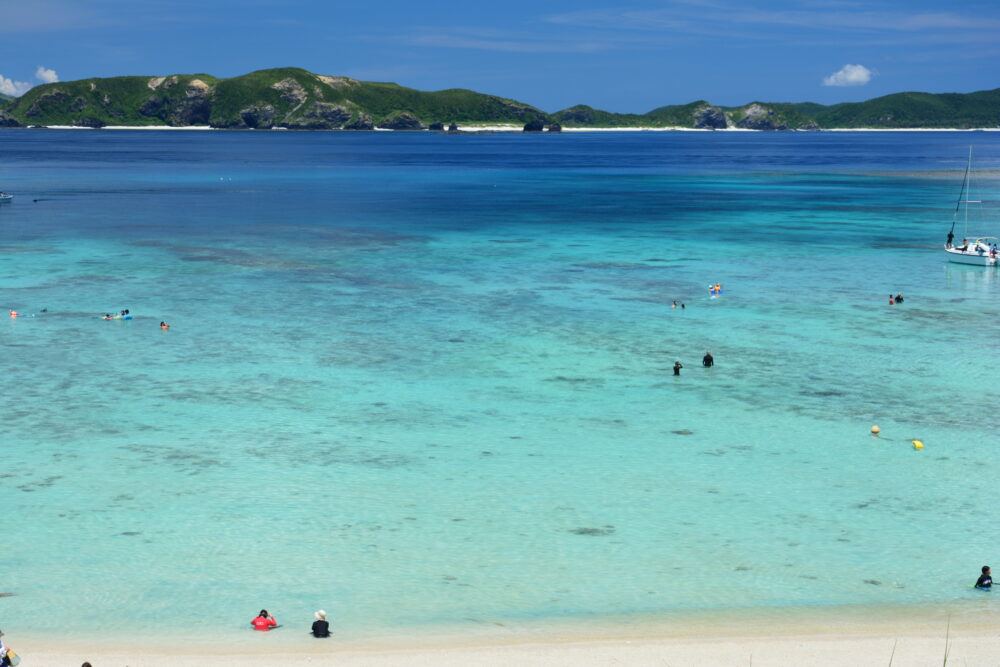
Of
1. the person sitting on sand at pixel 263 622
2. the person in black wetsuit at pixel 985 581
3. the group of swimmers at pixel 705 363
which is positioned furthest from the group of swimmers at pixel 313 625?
the group of swimmers at pixel 705 363

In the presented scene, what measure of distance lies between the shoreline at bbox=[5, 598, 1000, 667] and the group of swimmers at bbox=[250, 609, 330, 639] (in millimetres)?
227

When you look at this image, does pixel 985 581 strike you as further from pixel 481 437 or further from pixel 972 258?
pixel 972 258

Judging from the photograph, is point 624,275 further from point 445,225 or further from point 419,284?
point 445,225

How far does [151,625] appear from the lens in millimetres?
31875

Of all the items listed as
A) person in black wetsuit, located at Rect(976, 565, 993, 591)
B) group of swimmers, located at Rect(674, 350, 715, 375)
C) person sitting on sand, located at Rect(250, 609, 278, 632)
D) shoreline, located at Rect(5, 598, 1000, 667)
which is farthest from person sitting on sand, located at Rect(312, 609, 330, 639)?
group of swimmers, located at Rect(674, 350, 715, 375)

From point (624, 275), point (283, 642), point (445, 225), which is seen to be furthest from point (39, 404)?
point (445, 225)

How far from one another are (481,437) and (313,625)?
62.6 ft

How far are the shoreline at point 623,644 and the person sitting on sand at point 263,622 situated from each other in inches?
9.1

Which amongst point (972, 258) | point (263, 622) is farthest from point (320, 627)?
point (972, 258)

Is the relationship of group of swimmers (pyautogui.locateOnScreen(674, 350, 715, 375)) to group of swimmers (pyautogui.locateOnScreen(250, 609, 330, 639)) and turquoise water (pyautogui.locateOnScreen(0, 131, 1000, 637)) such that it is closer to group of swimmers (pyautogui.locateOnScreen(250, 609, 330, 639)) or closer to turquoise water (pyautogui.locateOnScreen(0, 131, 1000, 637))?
turquoise water (pyautogui.locateOnScreen(0, 131, 1000, 637))

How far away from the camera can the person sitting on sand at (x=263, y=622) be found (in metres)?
31.3

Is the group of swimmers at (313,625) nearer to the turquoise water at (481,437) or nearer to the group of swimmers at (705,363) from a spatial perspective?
the turquoise water at (481,437)

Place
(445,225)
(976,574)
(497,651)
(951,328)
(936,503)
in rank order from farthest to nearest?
(445,225) < (951,328) < (936,503) < (976,574) < (497,651)

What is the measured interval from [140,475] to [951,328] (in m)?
55.6
